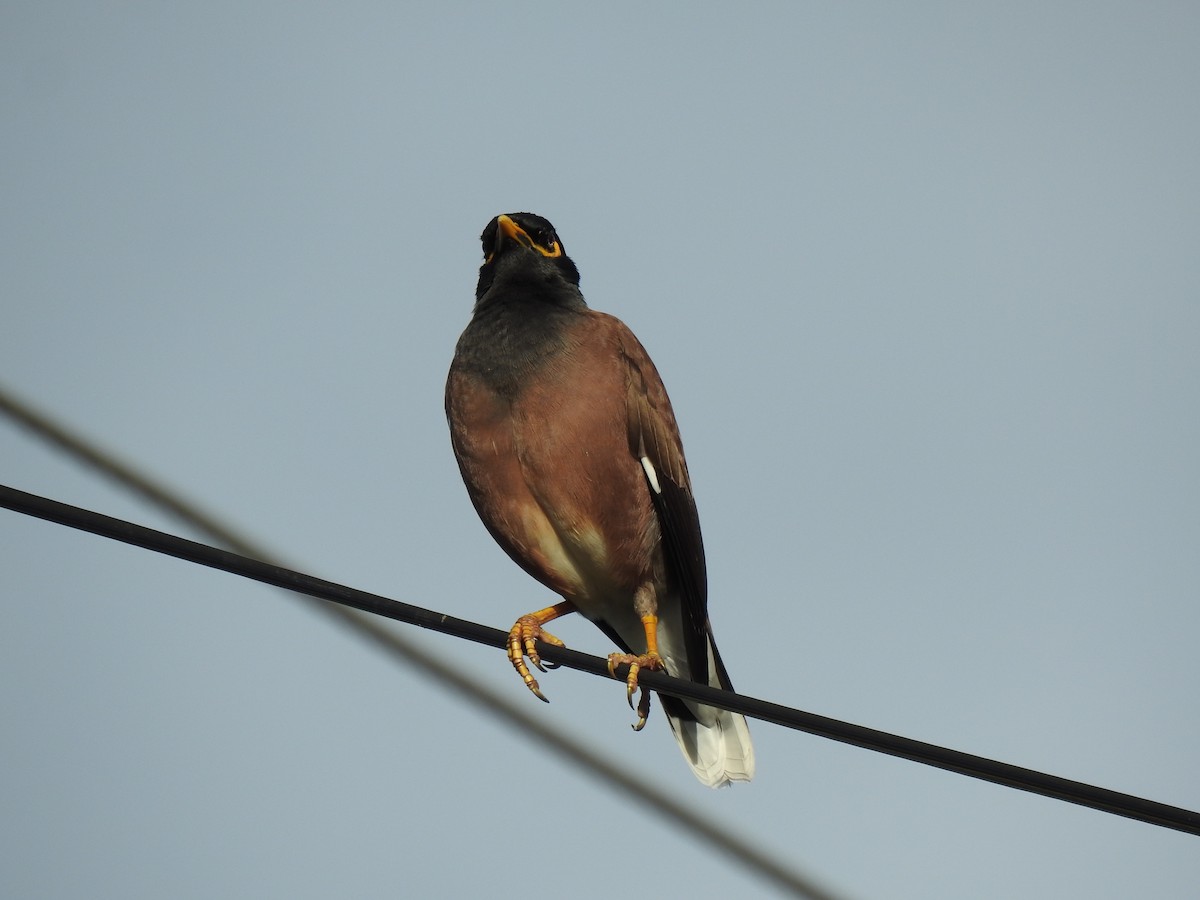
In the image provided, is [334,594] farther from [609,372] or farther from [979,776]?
[609,372]

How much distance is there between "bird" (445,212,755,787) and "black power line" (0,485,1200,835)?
1.31 meters

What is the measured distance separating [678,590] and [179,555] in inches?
97.5

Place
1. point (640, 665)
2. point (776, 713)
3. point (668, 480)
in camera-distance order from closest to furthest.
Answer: point (776, 713), point (640, 665), point (668, 480)

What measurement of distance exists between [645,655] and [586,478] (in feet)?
2.29

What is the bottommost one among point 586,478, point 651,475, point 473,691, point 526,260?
point 473,691

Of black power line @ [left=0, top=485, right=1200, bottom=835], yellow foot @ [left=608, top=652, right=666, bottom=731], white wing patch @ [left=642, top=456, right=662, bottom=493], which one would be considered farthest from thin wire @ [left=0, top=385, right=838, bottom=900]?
white wing patch @ [left=642, top=456, right=662, bottom=493]

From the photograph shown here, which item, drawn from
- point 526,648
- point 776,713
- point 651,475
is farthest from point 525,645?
point 776,713

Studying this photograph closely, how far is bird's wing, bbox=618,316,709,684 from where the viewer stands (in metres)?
4.82

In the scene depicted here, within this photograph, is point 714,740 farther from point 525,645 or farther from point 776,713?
point 776,713

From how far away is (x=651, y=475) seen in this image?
4.81 metres

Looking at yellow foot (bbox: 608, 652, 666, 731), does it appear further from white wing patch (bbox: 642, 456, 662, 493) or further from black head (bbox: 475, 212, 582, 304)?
black head (bbox: 475, 212, 582, 304)

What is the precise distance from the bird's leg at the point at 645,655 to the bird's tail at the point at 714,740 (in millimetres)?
370

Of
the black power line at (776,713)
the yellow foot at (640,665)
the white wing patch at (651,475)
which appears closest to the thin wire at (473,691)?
the black power line at (776,713)

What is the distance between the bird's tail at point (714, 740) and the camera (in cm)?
527
